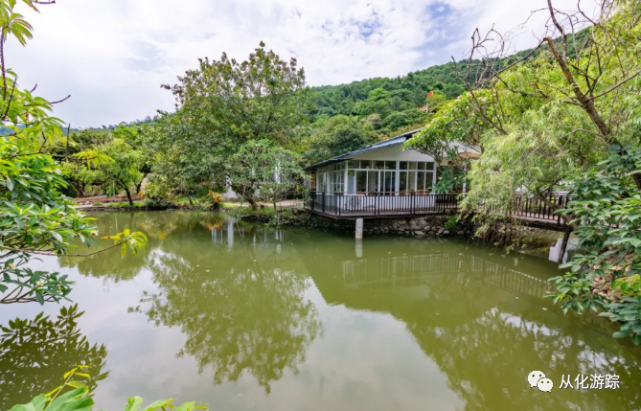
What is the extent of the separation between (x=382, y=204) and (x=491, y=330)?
644 centimetres

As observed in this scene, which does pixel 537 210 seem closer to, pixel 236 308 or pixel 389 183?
pixel 389 183

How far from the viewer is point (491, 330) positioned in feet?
14.1

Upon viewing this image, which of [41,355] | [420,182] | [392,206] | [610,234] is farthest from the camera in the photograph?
[420,182]

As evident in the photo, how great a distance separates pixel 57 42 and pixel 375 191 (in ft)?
34.5

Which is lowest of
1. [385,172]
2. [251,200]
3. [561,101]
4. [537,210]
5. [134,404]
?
[251,200]

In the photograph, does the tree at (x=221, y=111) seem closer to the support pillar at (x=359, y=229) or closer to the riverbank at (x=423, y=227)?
the riverbank at (x=423, y=227)

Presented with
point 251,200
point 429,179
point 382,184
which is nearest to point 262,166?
point 251,200

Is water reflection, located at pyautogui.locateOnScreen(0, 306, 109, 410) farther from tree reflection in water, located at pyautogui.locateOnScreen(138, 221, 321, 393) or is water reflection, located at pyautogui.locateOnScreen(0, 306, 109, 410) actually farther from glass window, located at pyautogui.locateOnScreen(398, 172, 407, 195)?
glass window, located at pyautogui.locateOnScreen(398, 172, 407, 195)

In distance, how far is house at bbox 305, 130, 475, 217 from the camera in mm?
10281

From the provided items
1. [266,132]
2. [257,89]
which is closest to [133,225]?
[266,132]

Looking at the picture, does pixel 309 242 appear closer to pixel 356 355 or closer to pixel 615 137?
pixel 356 355

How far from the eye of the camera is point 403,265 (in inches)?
299

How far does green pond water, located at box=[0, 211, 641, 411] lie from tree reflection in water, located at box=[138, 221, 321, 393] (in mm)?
27

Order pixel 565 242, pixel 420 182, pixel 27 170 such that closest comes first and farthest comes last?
pixel 27 170 < pixel 565 242 < pixel 420 182
